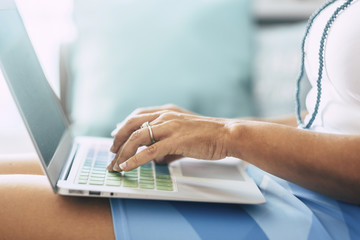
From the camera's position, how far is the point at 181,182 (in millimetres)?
707

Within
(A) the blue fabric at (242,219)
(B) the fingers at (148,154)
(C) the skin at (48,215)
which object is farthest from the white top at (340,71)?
(C) the skin at (48,215)

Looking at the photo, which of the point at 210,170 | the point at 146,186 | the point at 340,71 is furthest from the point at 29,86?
the point at 340,71

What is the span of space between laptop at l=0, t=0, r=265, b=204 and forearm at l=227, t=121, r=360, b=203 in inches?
2.8

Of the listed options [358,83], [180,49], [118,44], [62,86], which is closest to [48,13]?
[62,86]

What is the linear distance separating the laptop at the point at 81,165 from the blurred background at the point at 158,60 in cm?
52

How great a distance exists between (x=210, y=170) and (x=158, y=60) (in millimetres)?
704

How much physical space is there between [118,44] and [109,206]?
90cm

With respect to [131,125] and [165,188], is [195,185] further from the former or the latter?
[131,125]

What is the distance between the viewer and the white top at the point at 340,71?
645 mm

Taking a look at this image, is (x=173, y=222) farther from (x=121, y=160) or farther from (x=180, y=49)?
(x=180, y=49)

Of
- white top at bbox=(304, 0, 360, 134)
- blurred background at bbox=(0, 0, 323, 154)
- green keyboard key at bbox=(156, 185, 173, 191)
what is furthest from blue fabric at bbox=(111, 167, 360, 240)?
blurred background at bbox=(0, 0, 323, 154)

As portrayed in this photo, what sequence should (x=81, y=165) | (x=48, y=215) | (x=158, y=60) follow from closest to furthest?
(x=48, y=215) → (x=81, y=165) → (x=158, y=60)

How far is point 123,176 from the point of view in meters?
0.69

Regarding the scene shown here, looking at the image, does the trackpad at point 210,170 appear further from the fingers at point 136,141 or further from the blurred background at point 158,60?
the blurred background at point 158,60
